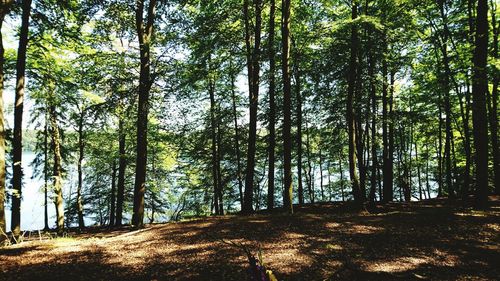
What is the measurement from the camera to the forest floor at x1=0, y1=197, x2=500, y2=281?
658cm

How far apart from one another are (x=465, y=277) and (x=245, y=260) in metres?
4.55

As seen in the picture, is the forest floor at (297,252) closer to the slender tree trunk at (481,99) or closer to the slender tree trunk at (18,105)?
the slender tree trunk at (481,99)

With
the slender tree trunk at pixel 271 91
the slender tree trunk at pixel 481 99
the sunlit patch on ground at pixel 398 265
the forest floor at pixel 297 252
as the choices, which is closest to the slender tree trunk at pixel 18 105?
the forest floor at pixel 297 252

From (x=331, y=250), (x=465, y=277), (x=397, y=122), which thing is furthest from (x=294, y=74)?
(x=465, y=277)

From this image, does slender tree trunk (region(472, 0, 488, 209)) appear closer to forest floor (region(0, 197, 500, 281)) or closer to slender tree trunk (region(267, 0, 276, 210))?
forest floor (region(0, 197, 500, 281))

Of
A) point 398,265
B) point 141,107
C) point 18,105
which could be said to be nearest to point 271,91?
point 141,107

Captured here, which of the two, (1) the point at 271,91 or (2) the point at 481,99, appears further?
(1) the point at 271,91

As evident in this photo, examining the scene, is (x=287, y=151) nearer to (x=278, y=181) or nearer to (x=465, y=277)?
(x=465, y=277)

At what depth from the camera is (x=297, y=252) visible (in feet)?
25.3

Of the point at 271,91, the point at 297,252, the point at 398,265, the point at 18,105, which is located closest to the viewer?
the point at 398,265

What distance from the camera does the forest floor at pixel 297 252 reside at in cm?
658

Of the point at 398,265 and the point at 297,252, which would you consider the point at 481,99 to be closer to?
the point at 398,265

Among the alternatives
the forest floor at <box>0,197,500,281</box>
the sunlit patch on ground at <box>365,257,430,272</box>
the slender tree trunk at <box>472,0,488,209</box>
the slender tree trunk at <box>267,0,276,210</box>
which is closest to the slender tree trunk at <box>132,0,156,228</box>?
the forest floor at <box>0,197,500,281</box>

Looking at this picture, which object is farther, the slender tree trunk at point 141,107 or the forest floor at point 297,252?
the slender tree trunk at point 141,107
